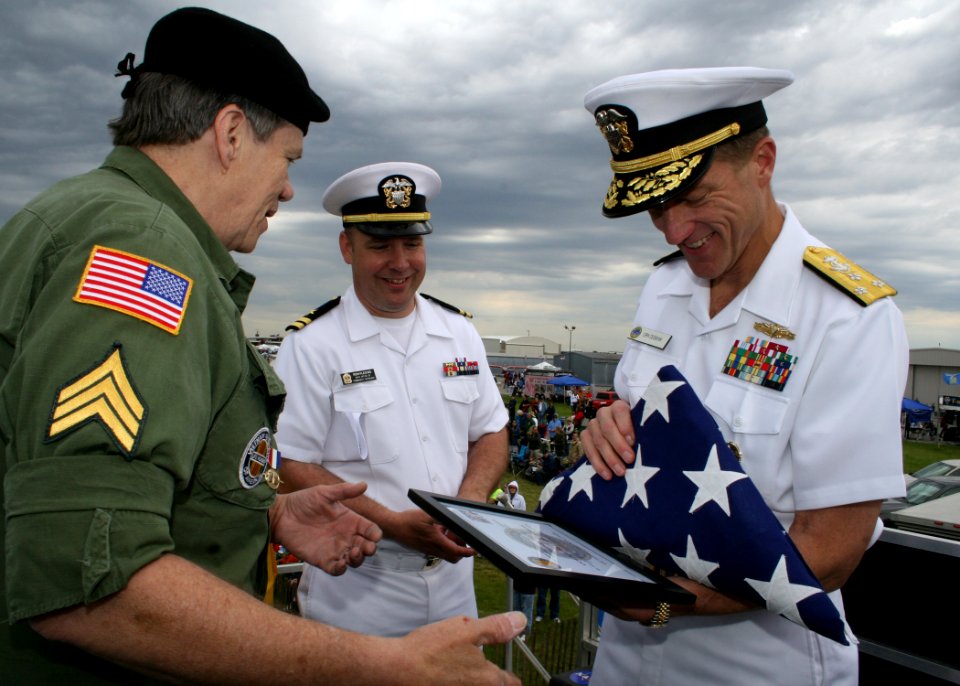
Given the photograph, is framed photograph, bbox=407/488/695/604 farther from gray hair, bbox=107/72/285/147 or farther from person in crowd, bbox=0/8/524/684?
gray hair, bbox=107/72/285/147

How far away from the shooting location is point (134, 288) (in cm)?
113

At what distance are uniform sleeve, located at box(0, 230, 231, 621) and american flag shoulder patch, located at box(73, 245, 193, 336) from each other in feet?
0.05

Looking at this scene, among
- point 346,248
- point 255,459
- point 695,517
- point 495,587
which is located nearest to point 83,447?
point 255,459

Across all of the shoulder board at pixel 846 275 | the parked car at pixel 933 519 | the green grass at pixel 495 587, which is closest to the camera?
the shoulder board at pixel 846 275

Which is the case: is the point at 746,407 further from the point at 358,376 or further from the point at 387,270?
the point at 387,270

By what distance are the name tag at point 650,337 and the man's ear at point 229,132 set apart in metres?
1.61

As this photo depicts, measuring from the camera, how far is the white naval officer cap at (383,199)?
3.63m

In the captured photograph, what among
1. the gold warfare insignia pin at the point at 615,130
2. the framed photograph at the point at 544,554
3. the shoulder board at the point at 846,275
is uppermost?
the gold warfare insignia pin at the point at 615,130

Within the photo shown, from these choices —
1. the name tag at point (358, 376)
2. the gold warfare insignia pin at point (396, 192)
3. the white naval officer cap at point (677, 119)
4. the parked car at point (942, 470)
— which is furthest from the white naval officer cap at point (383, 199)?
the parked car at point (942, 470)

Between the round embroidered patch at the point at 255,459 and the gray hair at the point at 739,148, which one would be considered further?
the gray hair at the point at 739,148

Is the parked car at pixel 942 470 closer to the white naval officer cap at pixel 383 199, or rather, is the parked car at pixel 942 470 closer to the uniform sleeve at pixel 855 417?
the white naval officer cap at pixel 383 199

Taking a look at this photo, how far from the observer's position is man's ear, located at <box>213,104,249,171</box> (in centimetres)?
162

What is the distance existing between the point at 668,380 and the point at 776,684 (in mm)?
1021

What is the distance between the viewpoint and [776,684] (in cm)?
197
